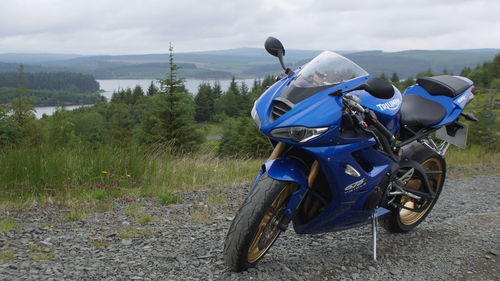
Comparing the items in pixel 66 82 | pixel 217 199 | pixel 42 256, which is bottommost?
pixel 66 82

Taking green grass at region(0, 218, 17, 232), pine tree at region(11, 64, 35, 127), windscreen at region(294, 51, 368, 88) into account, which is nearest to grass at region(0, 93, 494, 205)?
green grass at region(0, 218, 17, 232)

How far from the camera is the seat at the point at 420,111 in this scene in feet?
14.3

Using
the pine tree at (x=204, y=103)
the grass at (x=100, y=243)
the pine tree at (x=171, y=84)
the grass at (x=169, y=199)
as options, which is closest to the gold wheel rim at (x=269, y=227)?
the grass at (x=100, y=243)

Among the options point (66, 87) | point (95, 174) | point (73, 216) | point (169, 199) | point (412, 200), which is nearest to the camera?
point (412, 200)

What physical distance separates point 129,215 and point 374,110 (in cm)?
299

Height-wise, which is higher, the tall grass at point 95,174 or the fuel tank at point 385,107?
the fuel tank at point 385,107

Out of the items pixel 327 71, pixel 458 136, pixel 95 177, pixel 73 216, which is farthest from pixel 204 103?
pixel 327 71

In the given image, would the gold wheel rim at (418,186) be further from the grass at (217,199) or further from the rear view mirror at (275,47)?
the grass at (217,199)

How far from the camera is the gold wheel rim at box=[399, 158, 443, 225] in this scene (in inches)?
187

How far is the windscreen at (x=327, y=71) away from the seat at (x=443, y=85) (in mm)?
1364

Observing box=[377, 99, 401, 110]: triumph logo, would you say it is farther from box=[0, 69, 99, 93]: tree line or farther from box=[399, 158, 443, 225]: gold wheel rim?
box=[0, 69, 99, 93]: tree line

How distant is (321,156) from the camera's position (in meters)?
3.27

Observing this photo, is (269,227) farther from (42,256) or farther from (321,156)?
(42,256)

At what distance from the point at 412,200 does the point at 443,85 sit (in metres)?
1.25
